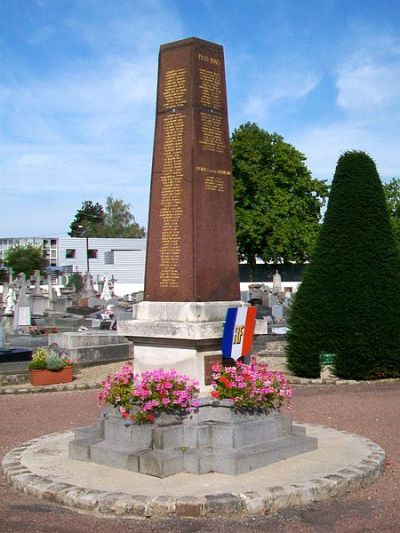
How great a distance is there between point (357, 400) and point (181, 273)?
5901 millimetres

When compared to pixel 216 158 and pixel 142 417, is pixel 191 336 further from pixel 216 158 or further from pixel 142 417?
pixel 216 158

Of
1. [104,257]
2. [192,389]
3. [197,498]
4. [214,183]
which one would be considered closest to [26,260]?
[104,257]

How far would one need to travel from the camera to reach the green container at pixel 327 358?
14.6 m

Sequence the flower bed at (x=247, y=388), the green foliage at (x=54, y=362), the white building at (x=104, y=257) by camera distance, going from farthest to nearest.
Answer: the white building at (x=104, y=257) → the green foliage at (x=54, y=362) → the flower bed at (x=247, y=388)

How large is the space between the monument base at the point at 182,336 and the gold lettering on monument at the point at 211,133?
1840mm

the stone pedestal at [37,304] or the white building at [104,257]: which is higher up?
the white building at [104,257]

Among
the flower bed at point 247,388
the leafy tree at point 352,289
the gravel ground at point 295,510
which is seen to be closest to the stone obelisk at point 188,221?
the flower bed at point 247,388

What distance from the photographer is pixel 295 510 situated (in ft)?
19.4

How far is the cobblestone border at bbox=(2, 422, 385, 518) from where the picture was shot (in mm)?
5793

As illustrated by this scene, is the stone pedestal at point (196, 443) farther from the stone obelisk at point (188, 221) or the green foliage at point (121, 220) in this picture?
the green foliage at point (121, 220)

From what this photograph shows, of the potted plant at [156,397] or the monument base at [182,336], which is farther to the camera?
the monument base at [182,336]

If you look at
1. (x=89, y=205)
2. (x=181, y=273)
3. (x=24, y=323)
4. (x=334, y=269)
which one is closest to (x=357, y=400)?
(x=334, y=269)

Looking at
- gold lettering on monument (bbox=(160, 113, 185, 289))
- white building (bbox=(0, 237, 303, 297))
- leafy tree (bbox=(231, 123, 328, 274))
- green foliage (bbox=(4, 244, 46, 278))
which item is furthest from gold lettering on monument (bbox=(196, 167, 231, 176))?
green foliage (bbox=(4, 244, 46, 278))

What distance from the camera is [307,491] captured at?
241 inches
